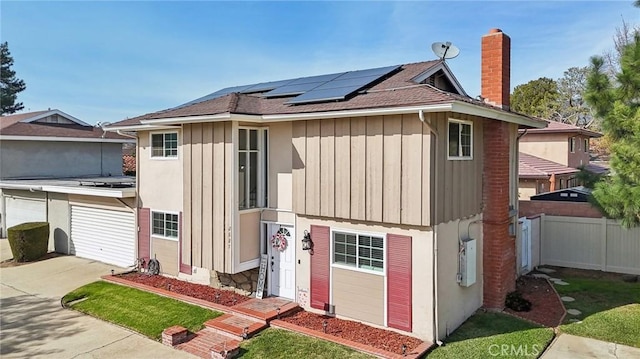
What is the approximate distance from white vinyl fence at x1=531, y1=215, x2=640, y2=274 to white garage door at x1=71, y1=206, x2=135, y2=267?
14.0 meters

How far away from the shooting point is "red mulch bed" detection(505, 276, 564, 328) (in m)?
9.69

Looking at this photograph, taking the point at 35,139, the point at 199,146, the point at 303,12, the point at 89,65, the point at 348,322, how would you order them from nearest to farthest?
1. the point at 348,322
2. the point at 199,146
3. the point at 303,12
4. the point at 35,139
5. the point at 89,65

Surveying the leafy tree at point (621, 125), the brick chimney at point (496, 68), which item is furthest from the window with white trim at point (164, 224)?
the leafy tree at point (621, 125)

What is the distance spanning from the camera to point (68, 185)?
1705cm

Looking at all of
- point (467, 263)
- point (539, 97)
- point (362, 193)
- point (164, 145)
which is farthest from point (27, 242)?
point (539, 97)

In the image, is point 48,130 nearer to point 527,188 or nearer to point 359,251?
point 359,251

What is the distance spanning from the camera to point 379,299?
29.4ft

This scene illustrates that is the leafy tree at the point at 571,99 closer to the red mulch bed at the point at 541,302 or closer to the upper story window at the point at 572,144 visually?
the upper story window at the point at 572,144

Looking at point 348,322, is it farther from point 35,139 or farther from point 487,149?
point 35,139

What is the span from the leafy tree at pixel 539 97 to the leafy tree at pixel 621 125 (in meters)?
37.4

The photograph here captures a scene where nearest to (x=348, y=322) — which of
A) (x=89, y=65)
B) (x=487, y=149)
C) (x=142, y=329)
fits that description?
(x=142, y=329)

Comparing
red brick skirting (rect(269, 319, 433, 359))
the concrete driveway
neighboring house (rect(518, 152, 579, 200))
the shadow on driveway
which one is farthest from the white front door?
neighboring house (rect(518, 152, 579, 200))

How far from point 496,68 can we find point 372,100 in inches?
163

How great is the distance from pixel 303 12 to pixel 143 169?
818 centimetres
